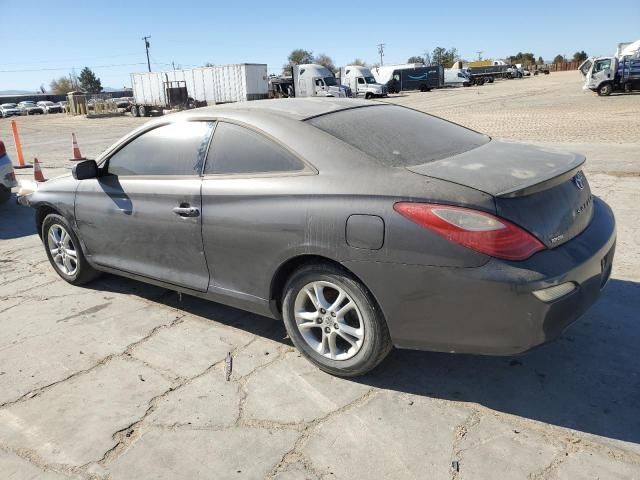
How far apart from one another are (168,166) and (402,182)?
5.87ft

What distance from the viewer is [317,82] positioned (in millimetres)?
35031

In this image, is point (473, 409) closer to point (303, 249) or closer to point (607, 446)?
point (607, 446)

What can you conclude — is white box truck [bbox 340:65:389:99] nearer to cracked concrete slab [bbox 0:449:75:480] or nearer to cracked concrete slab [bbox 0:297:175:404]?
cracked concrete slab [bbox 0:297:175:404]

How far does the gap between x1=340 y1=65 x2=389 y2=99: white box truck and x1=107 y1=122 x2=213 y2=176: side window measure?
1524 inches

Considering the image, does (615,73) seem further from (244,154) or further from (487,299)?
(487,299)

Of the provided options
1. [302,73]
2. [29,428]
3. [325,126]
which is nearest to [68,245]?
[29,428]

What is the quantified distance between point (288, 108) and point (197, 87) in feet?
118

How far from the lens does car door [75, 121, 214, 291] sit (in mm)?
3451

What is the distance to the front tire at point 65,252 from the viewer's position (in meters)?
4.47

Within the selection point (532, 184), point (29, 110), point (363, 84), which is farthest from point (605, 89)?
point (29, 110)

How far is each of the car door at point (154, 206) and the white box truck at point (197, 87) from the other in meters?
31.1

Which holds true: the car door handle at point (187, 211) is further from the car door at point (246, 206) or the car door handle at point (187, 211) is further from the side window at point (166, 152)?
the side window at point (166, 152)

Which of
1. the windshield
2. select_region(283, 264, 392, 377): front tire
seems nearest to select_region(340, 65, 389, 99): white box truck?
the windshield

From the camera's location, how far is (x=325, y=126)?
3129mm
